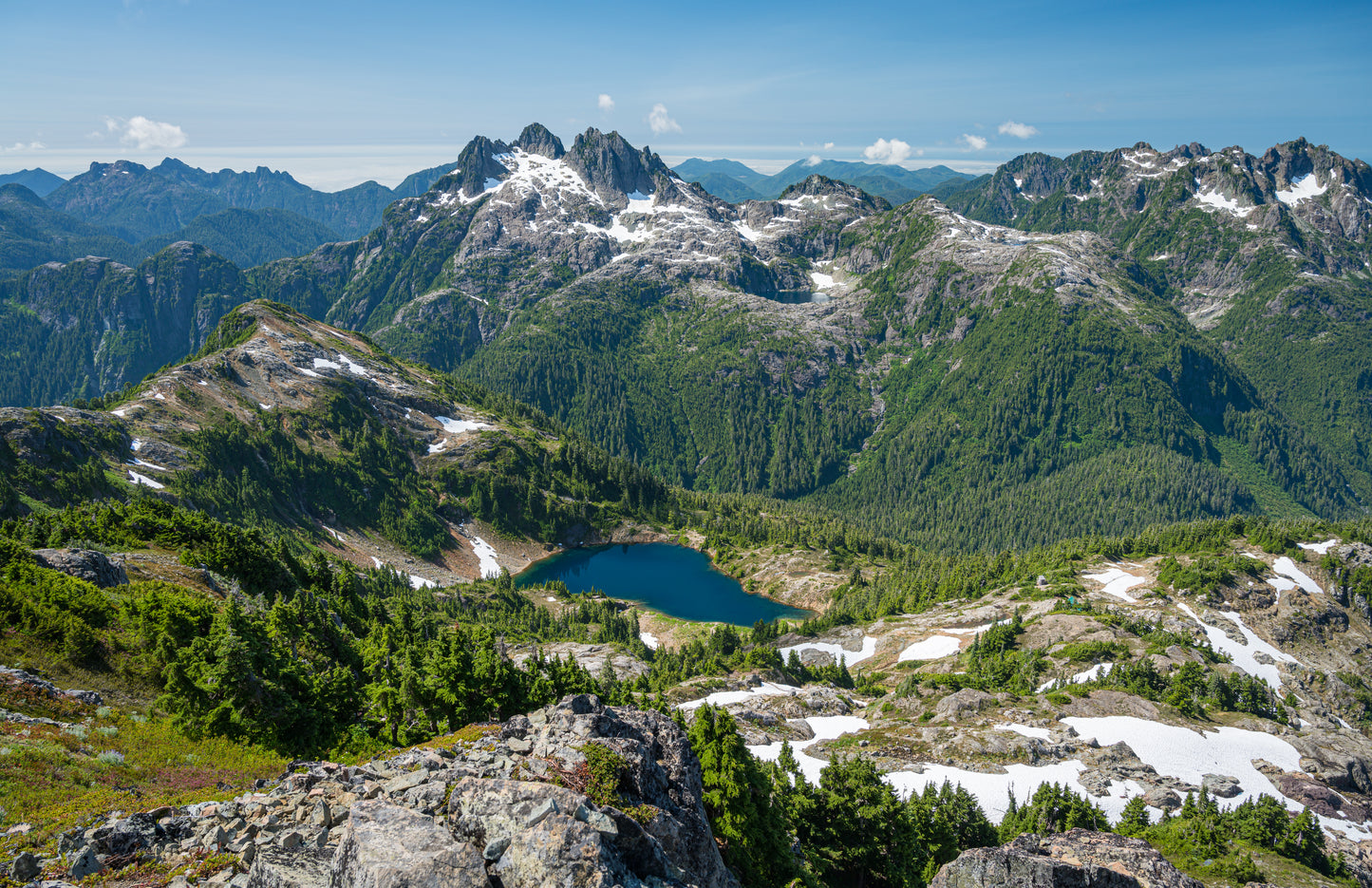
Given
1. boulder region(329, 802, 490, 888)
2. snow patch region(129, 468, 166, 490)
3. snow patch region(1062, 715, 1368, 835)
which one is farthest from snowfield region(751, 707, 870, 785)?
snow patch region(129, 468, 166, 490)

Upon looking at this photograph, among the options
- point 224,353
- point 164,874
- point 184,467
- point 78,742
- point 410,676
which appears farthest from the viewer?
point 224,353

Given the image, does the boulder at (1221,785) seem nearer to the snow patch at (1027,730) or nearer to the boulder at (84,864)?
the snow patch at (1027,730)

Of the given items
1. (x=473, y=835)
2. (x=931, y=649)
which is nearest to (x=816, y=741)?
(x=931, y=649)

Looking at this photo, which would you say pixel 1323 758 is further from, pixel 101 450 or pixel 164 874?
pixel 101 450

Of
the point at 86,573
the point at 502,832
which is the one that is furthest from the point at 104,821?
the point at 86,573

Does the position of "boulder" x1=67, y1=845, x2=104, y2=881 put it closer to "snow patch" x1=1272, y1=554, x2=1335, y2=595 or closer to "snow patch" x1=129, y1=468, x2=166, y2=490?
"snow patch" x1=129, y1=468, x2=166, y2=490

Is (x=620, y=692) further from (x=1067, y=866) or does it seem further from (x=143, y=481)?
(x=143, y=481)
